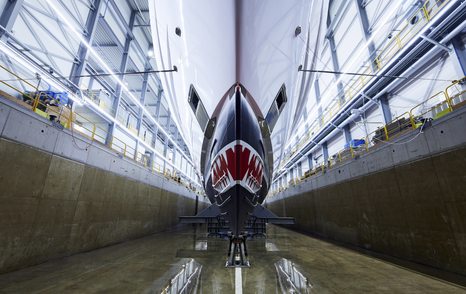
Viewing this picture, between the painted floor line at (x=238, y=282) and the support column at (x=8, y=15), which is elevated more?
the support column at (x=8, y=15)

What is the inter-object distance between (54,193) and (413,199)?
27.3 ft

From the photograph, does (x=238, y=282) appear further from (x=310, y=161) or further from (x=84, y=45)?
(x=310, y=161)

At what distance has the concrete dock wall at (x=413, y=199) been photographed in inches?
148

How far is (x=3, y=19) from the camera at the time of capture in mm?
6828

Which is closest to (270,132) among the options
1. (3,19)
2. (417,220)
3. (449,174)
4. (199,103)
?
(199,103)

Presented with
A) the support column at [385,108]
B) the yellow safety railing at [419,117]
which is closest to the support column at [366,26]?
the support column at [385,108]

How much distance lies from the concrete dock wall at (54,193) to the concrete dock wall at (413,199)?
8.21 meters

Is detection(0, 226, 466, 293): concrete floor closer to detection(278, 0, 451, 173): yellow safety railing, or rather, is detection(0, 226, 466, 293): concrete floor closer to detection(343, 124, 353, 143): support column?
detection(278, 0, 451, 173): yellow safety railing

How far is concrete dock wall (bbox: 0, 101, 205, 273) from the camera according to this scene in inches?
141

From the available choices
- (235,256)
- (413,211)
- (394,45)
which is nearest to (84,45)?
(235,256)

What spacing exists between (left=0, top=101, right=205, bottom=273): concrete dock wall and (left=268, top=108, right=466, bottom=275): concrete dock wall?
821 cm

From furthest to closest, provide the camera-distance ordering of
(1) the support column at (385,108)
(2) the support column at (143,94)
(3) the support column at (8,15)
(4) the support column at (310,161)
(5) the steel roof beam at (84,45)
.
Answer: (4) the support column at (310,161) < (2) the support column at (143,94) < (1) the support column at (385,108) < (5) the steel roof beam at (84,45) < (3) the support column at (8,15)

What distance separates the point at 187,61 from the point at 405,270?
577 centimetres

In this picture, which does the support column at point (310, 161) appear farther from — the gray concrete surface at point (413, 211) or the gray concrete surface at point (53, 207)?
the gray concrete surface at point (53, 207)
